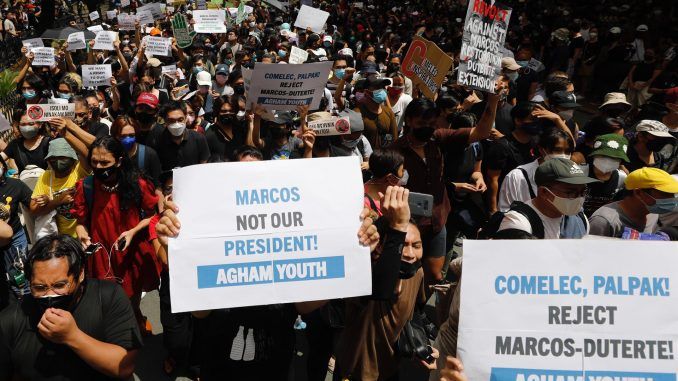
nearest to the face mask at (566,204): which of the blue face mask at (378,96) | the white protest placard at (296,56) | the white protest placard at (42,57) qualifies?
the blue face mask at (378,96)

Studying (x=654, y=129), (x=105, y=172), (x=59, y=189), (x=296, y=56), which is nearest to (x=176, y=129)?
(x=59, y=189)

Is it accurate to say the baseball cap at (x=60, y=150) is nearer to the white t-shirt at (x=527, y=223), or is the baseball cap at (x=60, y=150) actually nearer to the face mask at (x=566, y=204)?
the white t-shirt at (x=527, y=223)

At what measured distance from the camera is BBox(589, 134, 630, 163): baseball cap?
15.4 feet

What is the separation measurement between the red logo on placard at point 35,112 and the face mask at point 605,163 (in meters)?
5.09

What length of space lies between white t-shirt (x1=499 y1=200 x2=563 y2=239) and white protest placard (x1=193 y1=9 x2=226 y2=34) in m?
11.1

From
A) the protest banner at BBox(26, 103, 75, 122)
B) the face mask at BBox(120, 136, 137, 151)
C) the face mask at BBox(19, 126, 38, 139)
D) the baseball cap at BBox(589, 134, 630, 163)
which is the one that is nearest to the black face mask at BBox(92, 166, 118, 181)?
the face mask at BBox(120, 136, 137, 151)

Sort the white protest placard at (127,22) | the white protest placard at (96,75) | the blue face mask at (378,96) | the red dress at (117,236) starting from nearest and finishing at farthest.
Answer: the red dress at (117,236)
the blue face mask at (378,96)
the white protest placard at (96,75)
the white protest placard at (127,22)

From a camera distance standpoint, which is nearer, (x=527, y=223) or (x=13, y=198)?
(x=527, y=223)

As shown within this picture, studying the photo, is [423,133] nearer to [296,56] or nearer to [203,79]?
[203,79]

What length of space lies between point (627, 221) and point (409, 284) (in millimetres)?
1668

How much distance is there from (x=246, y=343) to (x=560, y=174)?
2.02 metres

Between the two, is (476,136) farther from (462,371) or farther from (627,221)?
(462,371)

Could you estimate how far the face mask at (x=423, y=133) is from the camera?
4734 mm

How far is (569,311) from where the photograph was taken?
2309 millimetres
